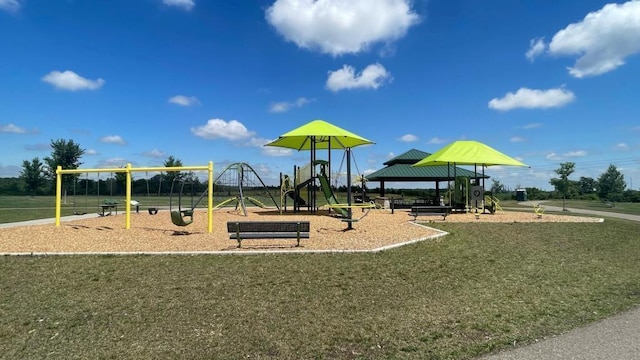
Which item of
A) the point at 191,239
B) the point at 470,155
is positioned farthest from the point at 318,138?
the point at 191,239

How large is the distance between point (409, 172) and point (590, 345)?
72.0 feet

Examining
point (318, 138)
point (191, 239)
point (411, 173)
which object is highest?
point (318, 138)

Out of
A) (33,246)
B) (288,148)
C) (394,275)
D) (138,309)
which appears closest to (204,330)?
(138,309)

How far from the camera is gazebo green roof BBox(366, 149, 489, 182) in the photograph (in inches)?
990

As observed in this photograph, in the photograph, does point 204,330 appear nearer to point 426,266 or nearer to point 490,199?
point 426,266

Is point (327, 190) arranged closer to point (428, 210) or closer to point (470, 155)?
point (428, 210)

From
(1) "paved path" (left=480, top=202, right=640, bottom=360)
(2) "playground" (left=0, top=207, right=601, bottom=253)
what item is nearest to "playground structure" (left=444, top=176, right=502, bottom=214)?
(2) "playground" (left=0, top=207, right=601, bottom=253)

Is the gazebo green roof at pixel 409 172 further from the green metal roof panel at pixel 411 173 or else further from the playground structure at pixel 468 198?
the playground structure at pixel 468 198

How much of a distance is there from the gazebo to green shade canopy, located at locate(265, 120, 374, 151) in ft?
22.9

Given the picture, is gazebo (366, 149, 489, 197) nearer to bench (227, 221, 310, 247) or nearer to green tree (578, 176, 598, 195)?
bench (227, 221, 310, 247)

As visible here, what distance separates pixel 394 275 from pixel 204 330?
3.35m

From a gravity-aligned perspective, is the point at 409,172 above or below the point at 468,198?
above

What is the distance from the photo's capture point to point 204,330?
4.40 meters

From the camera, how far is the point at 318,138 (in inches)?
721
